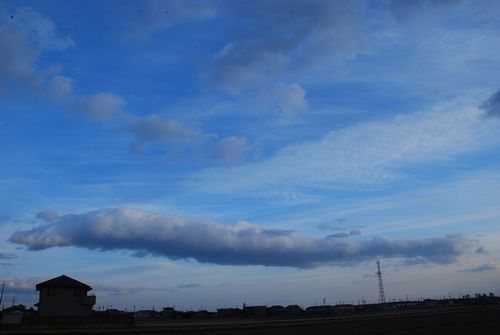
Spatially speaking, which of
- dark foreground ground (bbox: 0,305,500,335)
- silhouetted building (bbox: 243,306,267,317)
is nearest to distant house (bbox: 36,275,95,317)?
dark foreground ground (bbox: 0,305,500,335)

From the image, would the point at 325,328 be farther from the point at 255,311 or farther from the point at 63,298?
the point at 255,311

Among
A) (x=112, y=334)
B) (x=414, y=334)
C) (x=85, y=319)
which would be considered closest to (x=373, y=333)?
(x=414, y=334)

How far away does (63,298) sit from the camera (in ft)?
190

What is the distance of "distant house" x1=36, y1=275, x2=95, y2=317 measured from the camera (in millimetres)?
57125

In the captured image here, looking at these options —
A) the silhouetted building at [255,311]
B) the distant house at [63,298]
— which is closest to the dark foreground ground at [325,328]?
the distant house at [63,298]

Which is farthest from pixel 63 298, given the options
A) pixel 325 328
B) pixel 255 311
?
pixel 255 311

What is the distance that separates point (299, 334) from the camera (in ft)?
151

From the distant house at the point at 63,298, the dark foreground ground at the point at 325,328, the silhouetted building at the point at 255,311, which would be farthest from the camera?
the silhouetted building at the point at 255,311

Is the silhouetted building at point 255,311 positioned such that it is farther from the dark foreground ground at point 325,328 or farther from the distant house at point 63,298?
the distant house at point 63,298

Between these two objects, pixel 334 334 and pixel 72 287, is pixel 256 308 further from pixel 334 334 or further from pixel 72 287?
pixel 334 334

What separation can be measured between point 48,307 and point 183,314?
64.2 m

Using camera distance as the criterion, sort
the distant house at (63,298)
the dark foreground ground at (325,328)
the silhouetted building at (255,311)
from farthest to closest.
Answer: the silhouetted building at (255,311)
the distant house at (63,298)
the dark foreground ground at (325,328)

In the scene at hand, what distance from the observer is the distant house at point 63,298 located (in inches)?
2249

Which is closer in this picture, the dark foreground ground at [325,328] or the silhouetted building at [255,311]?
the dark foreground ground at [325,328]
